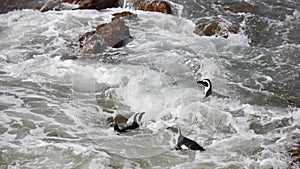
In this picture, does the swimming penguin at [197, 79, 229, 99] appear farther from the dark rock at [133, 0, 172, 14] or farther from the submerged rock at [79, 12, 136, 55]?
the dark rock at [133, 0, 172, 14]

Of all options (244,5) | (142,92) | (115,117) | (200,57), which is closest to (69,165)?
(115,117)

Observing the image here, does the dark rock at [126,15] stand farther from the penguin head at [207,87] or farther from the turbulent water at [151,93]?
the penguin head at [207,87]

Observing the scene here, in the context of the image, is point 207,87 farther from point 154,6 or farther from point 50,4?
point 50,4

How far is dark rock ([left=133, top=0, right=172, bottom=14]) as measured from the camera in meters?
12.1

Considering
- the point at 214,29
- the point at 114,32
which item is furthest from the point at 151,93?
the point at 214,29

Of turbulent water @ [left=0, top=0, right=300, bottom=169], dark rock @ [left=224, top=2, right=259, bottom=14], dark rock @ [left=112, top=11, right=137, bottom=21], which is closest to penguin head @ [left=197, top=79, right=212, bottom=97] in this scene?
turbulent water @ [left=0, top=0, right=300, bottom=169]

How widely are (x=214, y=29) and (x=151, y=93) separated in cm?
398

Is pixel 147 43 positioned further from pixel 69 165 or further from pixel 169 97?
pixel 69 165

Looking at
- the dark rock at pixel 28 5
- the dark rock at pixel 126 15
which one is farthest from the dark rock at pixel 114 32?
the dark rock at pixel 28 5

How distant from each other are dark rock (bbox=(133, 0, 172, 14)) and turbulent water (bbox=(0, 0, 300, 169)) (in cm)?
34

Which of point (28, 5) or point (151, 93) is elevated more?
point (28, 5)

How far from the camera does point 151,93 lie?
7.32 meters

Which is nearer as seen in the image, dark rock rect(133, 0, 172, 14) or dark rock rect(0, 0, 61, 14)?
dark rock rect(133, 0, 172, 14)

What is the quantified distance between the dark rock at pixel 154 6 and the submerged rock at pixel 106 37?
1.72 meters
